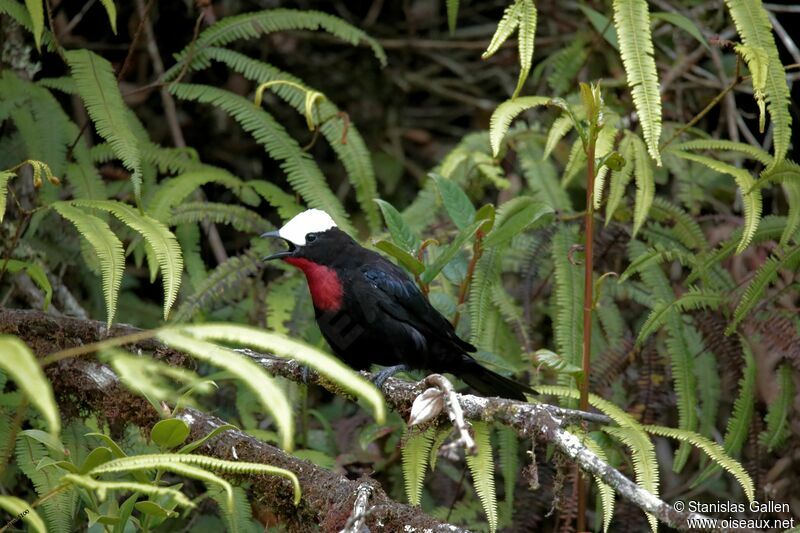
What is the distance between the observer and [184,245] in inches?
156

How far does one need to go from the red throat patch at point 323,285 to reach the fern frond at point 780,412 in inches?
68.4

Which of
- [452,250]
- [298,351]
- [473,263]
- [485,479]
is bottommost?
[485,479]

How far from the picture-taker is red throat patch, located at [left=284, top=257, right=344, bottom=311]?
3.63 metres

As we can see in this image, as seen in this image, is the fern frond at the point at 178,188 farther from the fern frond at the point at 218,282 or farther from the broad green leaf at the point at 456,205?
the broad green leaf at the point at 456,205

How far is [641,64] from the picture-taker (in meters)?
2.65

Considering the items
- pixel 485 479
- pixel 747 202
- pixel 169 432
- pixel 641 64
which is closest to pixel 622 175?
pixel 747 202

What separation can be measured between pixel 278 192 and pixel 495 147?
143 centimetres

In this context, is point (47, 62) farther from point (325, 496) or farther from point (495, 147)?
point (325, 496)

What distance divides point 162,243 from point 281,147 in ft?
3.92

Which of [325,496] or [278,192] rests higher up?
[278,192]

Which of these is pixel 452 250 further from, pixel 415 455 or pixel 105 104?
pixel 105 104

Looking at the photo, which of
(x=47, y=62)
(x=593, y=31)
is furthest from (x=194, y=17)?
(x=593, y=31)

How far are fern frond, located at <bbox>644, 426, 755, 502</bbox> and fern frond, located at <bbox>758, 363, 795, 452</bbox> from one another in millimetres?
734

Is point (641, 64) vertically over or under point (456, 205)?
over
